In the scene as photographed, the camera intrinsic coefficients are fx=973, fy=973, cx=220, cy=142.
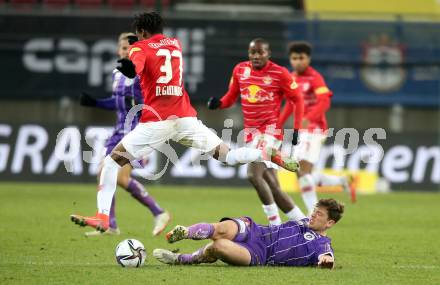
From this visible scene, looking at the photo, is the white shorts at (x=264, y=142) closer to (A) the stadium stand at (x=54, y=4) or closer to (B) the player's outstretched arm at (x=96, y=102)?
(B) the player's outstretched arm at (x=96, y=102)

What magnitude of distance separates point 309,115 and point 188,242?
11.9 ft

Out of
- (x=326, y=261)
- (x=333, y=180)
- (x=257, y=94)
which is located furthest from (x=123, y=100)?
(x=333, y=180)

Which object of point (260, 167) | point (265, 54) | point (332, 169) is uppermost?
point (265, 54)

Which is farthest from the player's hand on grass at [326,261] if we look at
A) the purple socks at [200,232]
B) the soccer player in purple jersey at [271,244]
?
the purple socks at [200,232]

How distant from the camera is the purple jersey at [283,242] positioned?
28.5 ft

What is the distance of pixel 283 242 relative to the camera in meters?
8.78

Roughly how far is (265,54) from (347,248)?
2566 millimetres

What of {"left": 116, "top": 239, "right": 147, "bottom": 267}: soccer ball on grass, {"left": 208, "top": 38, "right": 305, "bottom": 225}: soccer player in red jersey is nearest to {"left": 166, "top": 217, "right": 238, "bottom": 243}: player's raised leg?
{"left": 116, "top": 239, "right": 147, "bottom": 267}: soccer ball on grass

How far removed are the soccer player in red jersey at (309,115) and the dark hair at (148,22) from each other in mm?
4451

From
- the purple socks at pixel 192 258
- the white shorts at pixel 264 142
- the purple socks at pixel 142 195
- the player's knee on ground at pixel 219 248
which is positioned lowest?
the purple socks at pixel 142 195

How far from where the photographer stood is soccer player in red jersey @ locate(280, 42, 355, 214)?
13938mm

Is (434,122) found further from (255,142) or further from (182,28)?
(255,142)

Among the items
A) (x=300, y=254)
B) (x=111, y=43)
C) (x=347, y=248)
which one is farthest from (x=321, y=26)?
(x=300, y=254)

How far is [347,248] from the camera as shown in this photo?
35.7ft
